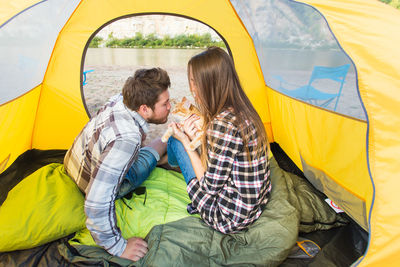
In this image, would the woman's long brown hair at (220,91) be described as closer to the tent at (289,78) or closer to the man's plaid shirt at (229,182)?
the man's plaid shirt at (229,182)

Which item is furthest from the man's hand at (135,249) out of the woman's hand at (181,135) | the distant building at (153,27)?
the distant building at (153,27)

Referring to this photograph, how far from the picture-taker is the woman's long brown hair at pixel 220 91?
1103mm

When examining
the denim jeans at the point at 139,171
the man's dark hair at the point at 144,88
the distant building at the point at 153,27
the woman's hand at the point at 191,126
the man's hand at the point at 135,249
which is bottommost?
the man's hand at the point at 135,249

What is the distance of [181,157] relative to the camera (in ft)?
5.02

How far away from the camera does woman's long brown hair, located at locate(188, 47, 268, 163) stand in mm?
1103

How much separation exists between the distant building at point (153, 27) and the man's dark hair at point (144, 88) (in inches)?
37.6

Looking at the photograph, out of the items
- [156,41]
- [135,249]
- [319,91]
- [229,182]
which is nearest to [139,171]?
[135,249]

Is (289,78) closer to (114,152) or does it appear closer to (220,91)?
(220,91)

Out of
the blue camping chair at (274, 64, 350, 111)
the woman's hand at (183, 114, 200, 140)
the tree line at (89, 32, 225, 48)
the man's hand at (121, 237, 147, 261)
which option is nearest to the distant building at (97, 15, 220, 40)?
the tree line at (89, 32, 225, 48)

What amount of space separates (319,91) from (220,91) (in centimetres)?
78

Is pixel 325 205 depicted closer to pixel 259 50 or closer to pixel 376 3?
pixel 376 3

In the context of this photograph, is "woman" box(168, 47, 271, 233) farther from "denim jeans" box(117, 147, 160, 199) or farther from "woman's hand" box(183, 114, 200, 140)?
"denim jeans" box(117, 147, 160, 199)

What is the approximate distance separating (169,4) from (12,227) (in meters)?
1.72

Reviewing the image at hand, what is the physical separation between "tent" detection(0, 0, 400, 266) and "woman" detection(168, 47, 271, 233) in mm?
414
